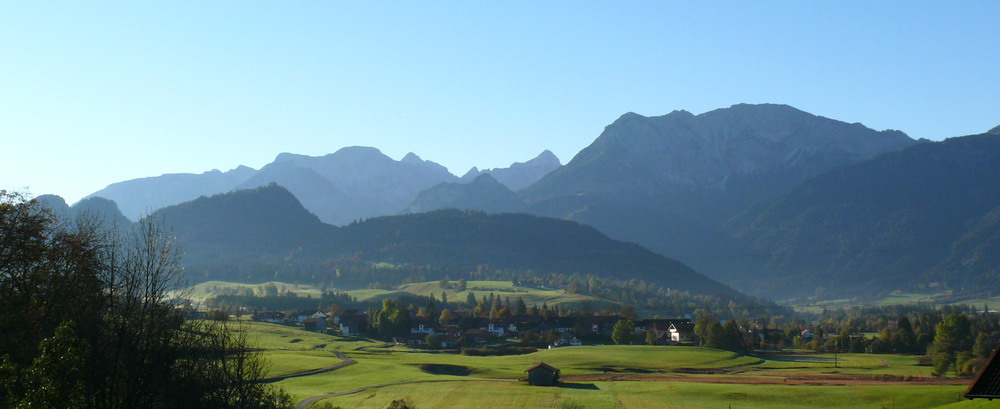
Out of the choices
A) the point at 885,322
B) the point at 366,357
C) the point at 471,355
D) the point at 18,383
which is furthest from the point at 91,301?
the point at 885,322

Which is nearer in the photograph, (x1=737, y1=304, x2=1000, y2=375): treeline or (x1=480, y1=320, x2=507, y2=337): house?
(x1=737, y1=304, x2=1000, y2=375): treeline

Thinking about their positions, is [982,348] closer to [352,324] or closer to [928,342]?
[928,342]

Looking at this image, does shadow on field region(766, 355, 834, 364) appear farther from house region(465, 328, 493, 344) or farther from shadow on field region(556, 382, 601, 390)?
house region(465, 328, 493, 344)

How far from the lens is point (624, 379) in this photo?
295ft

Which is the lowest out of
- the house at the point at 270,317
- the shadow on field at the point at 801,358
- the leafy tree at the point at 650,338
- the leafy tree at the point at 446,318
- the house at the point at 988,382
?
the shadow on field at the point at 801,358

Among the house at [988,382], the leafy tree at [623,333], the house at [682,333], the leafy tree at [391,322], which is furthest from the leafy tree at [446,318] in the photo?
the house at [988,382]

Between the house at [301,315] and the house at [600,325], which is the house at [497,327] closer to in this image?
the house at [600,325]

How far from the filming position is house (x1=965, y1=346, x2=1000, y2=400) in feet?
77.2

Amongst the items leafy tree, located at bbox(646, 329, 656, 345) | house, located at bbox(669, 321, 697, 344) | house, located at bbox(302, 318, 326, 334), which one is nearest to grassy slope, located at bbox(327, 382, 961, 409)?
Answer: leafy tree, located at bbox(646, 329, 656, 345)

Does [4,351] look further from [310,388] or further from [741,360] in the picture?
[741,360]

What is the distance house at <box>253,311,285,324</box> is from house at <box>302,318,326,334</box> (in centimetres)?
776

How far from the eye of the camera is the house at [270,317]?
165000 millimetres

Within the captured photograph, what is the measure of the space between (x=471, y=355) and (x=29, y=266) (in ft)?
295

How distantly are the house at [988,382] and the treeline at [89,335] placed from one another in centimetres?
2348
